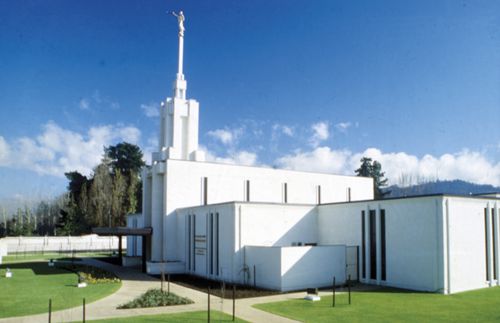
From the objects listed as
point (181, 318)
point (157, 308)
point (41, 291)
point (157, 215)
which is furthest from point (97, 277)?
point (181, 318)

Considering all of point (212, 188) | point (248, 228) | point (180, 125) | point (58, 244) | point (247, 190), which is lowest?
point (58, 244)

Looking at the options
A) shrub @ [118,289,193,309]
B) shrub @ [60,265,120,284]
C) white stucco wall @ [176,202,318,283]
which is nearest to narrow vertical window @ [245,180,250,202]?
white stucco wall @ [176,202,318,283]

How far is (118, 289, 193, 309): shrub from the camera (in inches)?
776

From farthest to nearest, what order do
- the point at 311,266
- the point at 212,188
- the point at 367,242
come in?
the point at 212,188 < the point at 367,242 < the point at 311,266

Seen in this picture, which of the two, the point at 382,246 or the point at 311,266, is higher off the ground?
the point at 382,246

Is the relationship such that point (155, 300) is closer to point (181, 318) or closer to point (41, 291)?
point (181, 318)

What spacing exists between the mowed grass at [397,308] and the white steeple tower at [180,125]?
21.9 meters

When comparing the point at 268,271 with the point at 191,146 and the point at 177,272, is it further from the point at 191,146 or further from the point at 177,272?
the point at 191,146

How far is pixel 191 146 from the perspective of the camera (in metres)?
40.7

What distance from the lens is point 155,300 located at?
66.6ft

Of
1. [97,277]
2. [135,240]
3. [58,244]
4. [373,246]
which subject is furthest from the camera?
[58,244]

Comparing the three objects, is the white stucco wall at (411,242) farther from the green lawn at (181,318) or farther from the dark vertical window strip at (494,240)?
the green lawn at (181,318)

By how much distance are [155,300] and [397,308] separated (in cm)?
1094

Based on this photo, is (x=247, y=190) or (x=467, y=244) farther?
(x=247, y=190)
